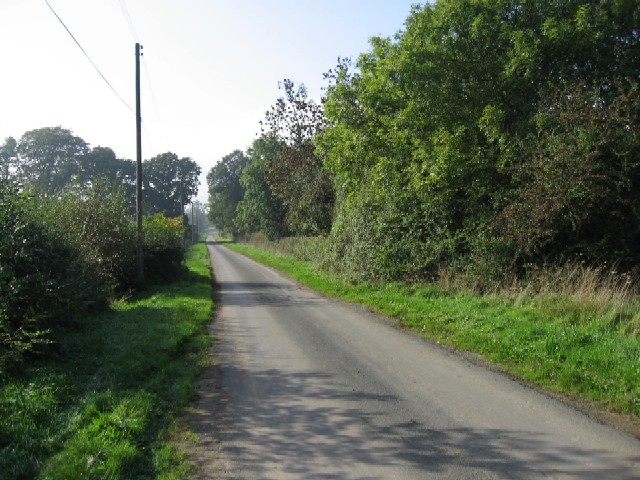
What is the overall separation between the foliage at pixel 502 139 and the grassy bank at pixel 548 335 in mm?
2346

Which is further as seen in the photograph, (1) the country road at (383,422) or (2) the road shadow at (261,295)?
(2) the road shadow at (261,295)

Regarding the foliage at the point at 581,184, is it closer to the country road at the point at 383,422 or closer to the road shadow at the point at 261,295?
the country road at the point at 383,422

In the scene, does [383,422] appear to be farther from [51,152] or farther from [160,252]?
[51,152]

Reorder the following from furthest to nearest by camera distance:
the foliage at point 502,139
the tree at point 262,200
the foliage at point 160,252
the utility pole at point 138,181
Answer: the tree at point 262,200, the foliage at point 160,252, the utility pole at point 138,181, the foliage at point 502,139

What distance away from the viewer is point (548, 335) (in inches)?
331

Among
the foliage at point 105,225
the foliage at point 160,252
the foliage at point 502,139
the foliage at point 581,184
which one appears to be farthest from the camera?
the foliage at point 160,252

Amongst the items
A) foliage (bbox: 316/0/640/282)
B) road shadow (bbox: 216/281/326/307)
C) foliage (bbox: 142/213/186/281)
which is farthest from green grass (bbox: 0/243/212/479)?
foliage (bbox: 142/213/186/281)

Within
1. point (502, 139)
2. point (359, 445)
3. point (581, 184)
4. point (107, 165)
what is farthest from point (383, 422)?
point (107, 165)

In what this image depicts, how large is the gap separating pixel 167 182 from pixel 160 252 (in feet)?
278

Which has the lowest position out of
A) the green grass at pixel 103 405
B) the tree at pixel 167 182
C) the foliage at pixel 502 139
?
the green grass at pixel 103 405

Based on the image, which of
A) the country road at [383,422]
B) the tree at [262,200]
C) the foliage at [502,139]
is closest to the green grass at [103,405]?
the country road at [383,422]

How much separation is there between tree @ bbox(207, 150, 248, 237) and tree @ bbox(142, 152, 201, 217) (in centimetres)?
587

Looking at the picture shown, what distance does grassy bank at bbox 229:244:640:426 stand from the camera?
6445 millimetres

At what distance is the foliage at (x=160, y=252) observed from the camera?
21062 millimetres
